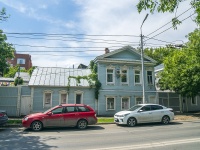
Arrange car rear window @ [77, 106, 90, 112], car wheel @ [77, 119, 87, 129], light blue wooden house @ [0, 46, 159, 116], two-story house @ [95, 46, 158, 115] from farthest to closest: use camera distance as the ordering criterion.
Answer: two-story house @ [95, 46, 158, 115] → light blue wooden house @ [0, 46, 159, 116] → car rear window @ [77, 106, 90, 112] → car wheel @ [77, 119, 87, 129]

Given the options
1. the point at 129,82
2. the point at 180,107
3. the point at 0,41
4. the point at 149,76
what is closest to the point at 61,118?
the point at 0,41

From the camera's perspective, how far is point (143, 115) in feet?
55.1

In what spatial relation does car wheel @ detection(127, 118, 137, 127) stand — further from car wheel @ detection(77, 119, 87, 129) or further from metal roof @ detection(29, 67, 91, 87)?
metal roof @ detection(29, 67, 91, 87)

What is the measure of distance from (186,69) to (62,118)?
15.4 m

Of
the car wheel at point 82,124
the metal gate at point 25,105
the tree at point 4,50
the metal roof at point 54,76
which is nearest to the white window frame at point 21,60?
the metal roof at point 54,76

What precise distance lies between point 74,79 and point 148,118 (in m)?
12.1

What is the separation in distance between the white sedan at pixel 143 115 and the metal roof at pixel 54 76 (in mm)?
9907

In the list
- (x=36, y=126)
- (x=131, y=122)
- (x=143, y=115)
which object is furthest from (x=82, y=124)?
(x=143, y=115)

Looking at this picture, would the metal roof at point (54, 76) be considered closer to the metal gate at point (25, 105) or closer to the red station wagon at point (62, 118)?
the metal gate at point (25, 105)

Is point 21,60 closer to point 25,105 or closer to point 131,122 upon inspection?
point 25,105

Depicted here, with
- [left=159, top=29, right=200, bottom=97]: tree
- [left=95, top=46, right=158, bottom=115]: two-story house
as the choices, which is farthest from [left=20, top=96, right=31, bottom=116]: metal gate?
[left=159, top=29, right=200, bottom=97]: tree

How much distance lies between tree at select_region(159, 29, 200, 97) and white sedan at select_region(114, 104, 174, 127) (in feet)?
24.6

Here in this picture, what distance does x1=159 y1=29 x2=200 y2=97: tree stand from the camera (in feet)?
76.5

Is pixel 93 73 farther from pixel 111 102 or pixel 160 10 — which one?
pixel 160 10
